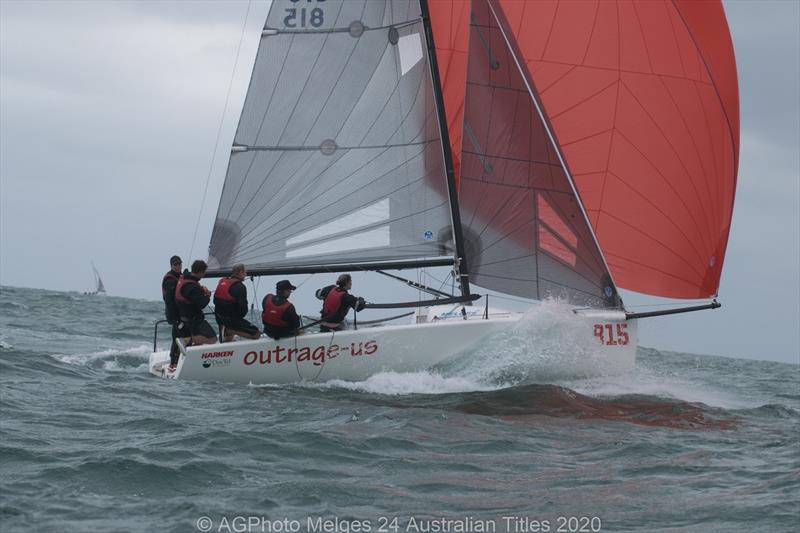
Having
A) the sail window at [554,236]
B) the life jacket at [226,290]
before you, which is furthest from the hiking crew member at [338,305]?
the sail window at [554,236]

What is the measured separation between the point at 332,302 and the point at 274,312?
0.64m

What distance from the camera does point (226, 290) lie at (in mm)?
10992

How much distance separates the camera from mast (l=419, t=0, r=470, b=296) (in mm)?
11406

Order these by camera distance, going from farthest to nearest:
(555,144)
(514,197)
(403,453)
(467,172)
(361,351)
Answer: (467,172), (514,197), (555,144), (361,351), (403,453)

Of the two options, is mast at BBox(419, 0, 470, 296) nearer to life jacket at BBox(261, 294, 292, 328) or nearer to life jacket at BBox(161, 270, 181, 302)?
life jacket at BBox(261, 294, 292, 328)

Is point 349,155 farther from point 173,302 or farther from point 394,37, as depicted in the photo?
point 173,302

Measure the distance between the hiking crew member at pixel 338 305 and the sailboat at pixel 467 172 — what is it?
0.40 m

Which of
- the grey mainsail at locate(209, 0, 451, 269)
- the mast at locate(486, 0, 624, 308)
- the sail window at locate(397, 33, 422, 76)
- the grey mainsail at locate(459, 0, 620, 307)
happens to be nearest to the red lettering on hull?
the grey mainsail at locate(209, 0, 451, 269)

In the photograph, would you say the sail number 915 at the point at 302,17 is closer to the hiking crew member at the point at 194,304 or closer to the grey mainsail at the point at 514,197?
the grey mainsail at the point at 514,197

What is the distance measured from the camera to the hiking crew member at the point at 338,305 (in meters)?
10.8

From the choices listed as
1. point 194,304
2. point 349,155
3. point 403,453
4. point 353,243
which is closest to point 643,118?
point 349,155

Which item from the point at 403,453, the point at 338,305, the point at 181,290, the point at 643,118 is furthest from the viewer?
the point at 643,118

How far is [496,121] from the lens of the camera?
450 inches

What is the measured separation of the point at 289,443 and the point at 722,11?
300 inches
